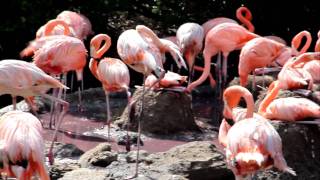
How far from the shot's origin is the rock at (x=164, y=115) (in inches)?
271

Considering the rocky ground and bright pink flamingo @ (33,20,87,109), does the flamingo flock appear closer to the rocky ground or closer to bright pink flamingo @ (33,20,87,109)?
bright pink flamingo @ (33,20,87,109)

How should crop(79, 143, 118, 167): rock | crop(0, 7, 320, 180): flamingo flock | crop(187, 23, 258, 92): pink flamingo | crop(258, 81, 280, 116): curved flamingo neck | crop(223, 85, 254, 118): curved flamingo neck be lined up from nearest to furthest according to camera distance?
crop(0, 7, 320, 180): flamingo flock, crop(223, 85, 254, 118): curved flamingo neck, crop(79, 143, 118, 167): rock, crop(258, 81, 280, 116): curved flamingo neck, crop(187, 23, 258, 92): pink flamingo

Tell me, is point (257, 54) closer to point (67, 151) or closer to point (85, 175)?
point (67, 151)

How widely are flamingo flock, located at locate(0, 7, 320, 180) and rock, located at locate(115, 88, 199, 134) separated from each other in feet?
0.36

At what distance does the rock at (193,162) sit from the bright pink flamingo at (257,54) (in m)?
2.06

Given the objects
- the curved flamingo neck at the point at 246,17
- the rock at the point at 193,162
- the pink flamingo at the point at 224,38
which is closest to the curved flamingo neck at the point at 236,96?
the rock at the point at 193,162

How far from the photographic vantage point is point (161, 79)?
5.99 meters

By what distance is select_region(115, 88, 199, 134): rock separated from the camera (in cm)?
689

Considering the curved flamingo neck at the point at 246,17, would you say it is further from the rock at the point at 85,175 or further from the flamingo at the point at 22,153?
the flamingo at the point at 22,153

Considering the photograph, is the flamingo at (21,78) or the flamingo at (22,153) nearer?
the flamingo at (22,153)

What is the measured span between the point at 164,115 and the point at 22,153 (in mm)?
2935

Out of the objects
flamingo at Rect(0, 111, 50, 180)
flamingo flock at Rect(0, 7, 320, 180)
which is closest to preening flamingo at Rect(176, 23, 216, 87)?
flamingo flock at Rect(0, 7, 320, 180)

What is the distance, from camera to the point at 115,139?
6516 mm

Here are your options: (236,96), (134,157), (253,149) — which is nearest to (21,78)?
(134,157)
